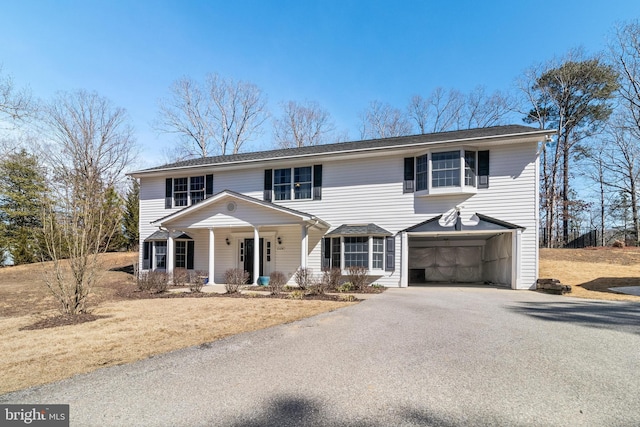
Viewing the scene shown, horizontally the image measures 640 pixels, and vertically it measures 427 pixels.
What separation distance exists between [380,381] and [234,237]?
42.7ft

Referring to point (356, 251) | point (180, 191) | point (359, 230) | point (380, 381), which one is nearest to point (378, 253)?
point (356, 251)

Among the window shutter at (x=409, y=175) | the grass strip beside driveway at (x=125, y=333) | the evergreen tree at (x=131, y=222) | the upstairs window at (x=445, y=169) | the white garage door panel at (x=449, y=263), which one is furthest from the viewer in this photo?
the evergreen tree at (x=131, y=222)

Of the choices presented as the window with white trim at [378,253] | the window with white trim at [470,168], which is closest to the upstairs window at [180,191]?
the window with white trim at [378,253]

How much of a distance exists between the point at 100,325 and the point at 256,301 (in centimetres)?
404

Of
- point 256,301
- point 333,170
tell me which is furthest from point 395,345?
point 333,170

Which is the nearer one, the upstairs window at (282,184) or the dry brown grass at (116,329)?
the dry brown grass at (116,329)

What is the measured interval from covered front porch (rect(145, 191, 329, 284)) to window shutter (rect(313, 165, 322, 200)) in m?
1.45

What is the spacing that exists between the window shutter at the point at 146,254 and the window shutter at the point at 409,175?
41.3 ft

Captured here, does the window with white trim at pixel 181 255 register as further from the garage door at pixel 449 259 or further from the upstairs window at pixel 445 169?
the upstairs window at pixel 445 169

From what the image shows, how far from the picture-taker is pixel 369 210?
548 inches

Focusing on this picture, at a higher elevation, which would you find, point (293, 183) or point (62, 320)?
point (293, 183)

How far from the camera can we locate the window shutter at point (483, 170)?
41.0 feet

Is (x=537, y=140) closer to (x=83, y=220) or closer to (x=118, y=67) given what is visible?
(x=83, y=220)

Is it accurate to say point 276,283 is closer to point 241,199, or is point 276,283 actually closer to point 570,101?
point 241,199
